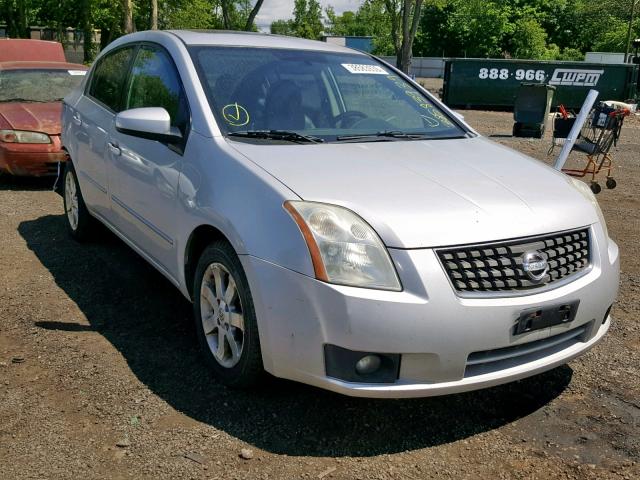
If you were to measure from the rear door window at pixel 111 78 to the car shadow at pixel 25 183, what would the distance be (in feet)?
10.5

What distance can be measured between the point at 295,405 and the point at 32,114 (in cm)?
624

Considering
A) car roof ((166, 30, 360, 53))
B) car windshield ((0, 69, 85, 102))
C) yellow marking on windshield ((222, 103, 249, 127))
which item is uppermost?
car roof ((166, 30, 360, 53))

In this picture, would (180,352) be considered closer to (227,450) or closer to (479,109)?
(227,450)

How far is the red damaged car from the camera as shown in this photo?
767 cm

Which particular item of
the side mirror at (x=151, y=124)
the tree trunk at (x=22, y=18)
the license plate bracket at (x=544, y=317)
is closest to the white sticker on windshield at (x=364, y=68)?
the side mirror at (x=151, y=124)

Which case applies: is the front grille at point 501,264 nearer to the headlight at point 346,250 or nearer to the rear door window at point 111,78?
the headlight at point 346,250

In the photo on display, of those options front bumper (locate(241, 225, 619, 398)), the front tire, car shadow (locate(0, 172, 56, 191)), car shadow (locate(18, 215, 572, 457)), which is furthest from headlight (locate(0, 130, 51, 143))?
front bumper (locate(241, 225, 619, 398))

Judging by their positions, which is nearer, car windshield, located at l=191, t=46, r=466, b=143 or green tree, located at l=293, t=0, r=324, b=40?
car windshield, located at l=191, t=46, r=466, b=143

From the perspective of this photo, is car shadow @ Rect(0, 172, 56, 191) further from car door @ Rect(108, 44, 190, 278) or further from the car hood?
the car hood

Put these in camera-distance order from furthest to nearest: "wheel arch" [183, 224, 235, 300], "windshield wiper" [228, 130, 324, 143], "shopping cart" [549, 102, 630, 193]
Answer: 1. "shopping cart" [549, 102, 630, 193]
2. "windshield wiper" [228, 130, 324, 143]
3. "wheel arch" [183, 224, 235, 300]

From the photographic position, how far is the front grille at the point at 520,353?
9.06 ft

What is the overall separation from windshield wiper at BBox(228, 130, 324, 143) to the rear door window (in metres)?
1.56

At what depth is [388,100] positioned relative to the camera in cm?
424

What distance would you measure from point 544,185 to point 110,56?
353 cm
